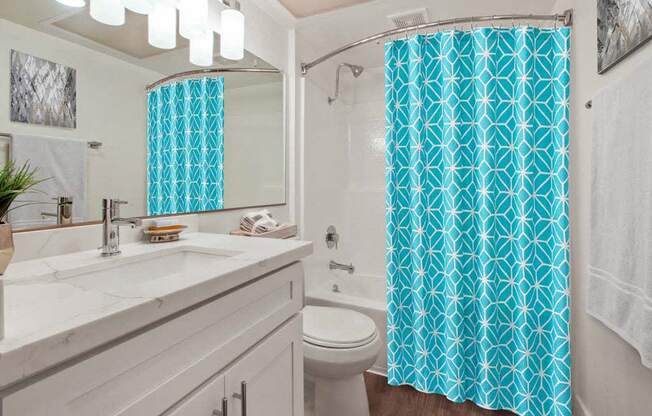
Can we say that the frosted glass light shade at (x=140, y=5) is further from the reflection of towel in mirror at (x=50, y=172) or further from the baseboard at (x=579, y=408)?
the baseboard at (x=579, y=408)

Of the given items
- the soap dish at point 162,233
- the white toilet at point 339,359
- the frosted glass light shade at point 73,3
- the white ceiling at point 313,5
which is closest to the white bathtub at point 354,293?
the white toilet at point 339,359

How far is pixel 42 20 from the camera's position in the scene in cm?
95

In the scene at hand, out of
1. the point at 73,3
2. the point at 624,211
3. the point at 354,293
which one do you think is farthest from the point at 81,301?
the point at 354,293

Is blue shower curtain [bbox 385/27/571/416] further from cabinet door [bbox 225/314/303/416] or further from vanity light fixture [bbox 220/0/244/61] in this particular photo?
cabinet door [bbox 225/314/303/416]

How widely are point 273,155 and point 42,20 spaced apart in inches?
47.7

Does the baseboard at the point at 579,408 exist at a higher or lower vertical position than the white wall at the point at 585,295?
lower

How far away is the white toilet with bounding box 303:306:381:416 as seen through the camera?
4.82 ft

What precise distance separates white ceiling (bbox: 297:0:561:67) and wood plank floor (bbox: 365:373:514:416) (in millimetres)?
2193

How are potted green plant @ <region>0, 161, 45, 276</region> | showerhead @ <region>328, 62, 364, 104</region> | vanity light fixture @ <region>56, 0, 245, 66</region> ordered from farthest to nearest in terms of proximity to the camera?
showerhead @ <region>328, 62, 364, 104</region>, vanity light fixture @ <region>56, 0, 245, 66</region>, potted green plant @ <region>0, 161, 45, 276</region>

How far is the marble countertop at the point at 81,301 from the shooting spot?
423mm

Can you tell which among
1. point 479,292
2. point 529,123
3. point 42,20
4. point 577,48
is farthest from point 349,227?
point 42,20

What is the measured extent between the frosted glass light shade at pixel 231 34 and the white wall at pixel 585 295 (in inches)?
59.6

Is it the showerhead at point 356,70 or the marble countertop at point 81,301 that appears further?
the showerhead at point 356,70

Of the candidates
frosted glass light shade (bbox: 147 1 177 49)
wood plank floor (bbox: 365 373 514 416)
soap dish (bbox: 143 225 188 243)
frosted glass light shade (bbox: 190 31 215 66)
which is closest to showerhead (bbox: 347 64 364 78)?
frosted glass light shade (bbox: 190 31 215 66)
